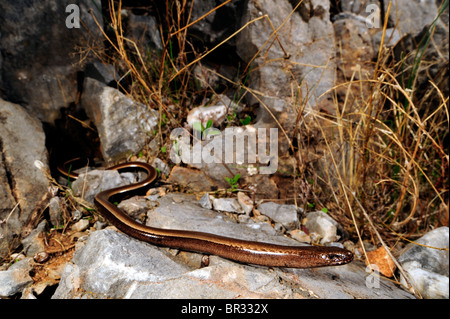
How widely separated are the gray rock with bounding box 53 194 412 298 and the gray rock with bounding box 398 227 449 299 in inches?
7.8

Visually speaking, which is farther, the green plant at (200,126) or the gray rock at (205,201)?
the green plant at (200,126)

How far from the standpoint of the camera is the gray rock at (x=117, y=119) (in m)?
3.20

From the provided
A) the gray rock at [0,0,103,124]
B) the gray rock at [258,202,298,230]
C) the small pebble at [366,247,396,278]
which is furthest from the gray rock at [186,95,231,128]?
the small pebble at [366,247,396,278]

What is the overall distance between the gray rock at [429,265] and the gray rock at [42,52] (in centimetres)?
360

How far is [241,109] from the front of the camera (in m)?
3.35

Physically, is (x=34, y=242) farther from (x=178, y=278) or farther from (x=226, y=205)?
(x=226, y=205)

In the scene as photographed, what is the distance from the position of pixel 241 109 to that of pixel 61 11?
2106 millimetres

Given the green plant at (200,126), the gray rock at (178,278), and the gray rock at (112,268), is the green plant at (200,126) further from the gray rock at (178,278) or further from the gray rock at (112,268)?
the gray rock at (112,268)

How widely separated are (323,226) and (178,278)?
53.8 inches

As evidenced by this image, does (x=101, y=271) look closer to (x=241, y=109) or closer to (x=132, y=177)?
(x=132, y=177)

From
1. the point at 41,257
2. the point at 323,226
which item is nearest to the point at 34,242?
the point at 41,257

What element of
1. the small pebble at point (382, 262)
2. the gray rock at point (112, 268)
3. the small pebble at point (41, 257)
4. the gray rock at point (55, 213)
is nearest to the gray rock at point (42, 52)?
the gray rock at point (55, 213)

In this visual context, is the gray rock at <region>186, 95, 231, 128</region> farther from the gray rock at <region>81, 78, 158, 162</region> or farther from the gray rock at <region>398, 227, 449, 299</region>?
the gray rock at <region>398, 227, 449, 299</region>

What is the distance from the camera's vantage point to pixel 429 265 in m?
2.45
